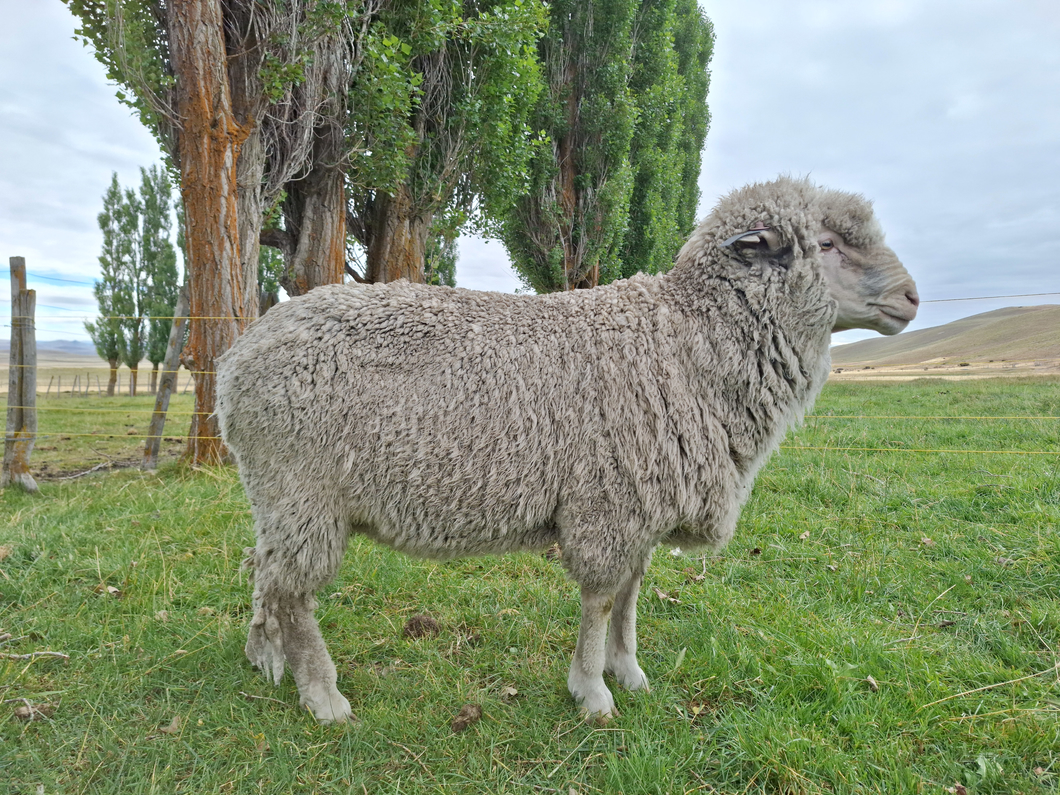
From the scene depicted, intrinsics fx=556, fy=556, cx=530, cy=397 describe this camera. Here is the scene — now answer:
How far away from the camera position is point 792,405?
101 inches

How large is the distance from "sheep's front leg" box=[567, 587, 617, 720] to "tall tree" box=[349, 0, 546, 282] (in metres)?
6.27

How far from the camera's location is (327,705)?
253 centimetres

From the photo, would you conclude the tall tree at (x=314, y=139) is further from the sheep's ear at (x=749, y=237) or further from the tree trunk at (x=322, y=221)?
the sheep's ear at (x=749, y=237)

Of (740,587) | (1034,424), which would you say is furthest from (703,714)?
(1034,424)

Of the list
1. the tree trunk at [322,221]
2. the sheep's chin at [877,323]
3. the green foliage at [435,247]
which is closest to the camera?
the sheep's chin at [877,323]

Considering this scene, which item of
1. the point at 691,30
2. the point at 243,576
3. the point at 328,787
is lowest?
the point at 328,787

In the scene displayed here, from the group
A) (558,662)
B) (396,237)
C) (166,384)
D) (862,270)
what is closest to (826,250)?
(862,270)

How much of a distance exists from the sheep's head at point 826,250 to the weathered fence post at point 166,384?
6283 millimetres

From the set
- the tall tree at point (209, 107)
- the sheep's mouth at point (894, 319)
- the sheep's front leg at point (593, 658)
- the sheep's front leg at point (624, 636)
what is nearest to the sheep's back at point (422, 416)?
the sheep's front leg at point (593, 658)

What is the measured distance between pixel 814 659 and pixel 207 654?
306 cm

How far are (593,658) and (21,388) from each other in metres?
6.60

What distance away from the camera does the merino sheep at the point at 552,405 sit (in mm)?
2352

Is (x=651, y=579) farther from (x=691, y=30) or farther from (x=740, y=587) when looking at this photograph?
(x=691, y=30)

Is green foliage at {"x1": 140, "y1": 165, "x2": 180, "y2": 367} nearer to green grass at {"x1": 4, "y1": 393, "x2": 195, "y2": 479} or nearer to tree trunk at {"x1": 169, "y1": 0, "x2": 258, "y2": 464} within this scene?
green grass at {"x1": 4, "y1": 393, "x2": 195, "y2": 479}
